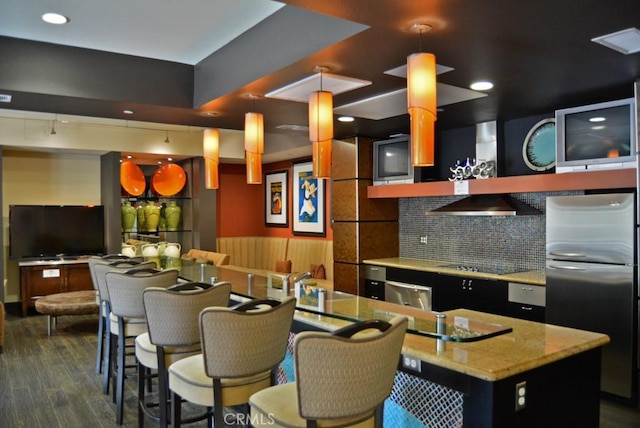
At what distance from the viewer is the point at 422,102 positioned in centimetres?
247

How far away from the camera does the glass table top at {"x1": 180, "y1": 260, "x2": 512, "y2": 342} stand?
7.32 feet

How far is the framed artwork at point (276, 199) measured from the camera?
9.34 meters

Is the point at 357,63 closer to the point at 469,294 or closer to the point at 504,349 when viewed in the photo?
the point at 504,349

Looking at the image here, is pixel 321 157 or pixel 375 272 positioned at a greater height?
pixel 321 157

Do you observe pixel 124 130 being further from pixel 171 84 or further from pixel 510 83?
pixel 510 83

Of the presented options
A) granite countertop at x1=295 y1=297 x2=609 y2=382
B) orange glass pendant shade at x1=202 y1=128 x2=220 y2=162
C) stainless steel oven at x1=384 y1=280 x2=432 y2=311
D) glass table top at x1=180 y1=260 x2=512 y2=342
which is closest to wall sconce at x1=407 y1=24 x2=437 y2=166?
glass table top at x1=180 y1=260 x2=512 y2=342

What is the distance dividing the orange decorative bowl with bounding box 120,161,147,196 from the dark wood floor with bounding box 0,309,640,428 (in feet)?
8.53

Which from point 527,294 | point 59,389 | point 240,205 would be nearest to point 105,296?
point 59,389

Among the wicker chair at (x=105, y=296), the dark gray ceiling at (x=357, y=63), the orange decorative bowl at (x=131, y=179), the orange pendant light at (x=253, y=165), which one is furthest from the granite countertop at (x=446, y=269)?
the orange decorative bowl at (x=131, y=179)

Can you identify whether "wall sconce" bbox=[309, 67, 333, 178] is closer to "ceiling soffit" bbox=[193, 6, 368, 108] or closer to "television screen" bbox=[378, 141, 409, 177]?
"ceiling soffit" bbox=[193, 6, 368, 108]

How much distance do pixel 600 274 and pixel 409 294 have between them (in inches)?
81.4

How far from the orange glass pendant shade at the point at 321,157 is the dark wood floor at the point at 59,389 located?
198cm

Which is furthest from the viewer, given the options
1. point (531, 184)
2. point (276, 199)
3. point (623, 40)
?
point (276, 199)

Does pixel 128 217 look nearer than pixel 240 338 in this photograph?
No
